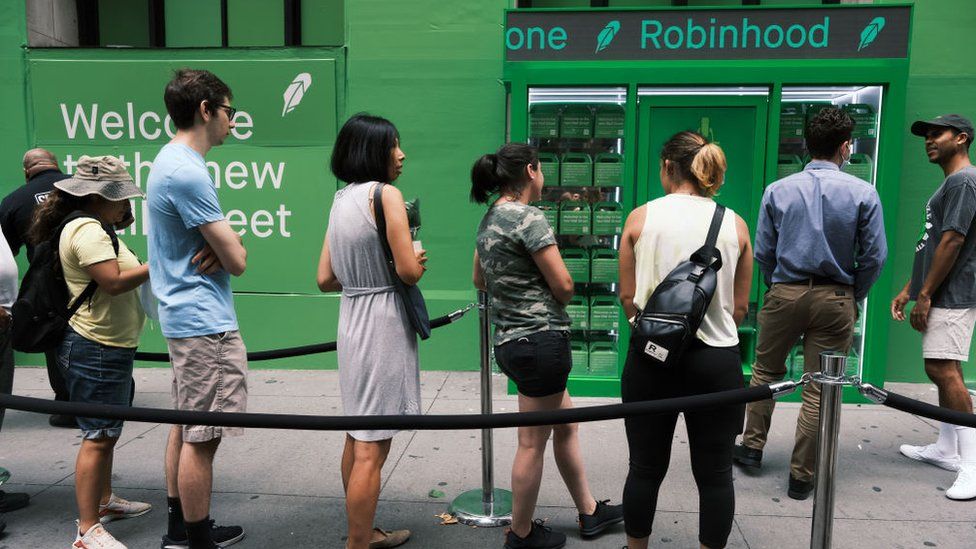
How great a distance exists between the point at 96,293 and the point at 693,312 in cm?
261

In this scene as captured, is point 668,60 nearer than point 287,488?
No

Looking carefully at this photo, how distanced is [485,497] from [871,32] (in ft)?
14.4

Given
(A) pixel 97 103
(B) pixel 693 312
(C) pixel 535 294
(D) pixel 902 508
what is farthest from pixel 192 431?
(A) pixel 97 103

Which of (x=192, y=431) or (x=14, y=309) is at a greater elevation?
(x=14, y=309)

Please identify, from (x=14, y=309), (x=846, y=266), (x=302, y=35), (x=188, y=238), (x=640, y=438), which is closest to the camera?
(x=640, y=438)

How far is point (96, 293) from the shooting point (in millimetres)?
3061

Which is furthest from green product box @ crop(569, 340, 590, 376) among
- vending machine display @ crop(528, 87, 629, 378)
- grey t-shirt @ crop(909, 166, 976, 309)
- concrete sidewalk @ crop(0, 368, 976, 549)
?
grey t-shirt @ crop(909, 166, 976, 309)

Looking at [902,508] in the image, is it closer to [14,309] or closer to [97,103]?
[14,309]

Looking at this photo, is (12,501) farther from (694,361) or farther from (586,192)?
(586,192)

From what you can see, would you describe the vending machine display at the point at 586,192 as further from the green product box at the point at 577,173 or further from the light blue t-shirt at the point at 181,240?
the light blue t-shirt at the point at 181,240

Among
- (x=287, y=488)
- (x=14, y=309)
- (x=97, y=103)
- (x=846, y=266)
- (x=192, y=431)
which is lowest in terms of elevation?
(x=287, y=488)

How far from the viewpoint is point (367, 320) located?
106 inches

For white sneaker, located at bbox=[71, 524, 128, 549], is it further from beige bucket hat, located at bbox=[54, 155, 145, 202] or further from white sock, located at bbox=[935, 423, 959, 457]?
white sock, located at bbox=[935, 423, 959, 457]

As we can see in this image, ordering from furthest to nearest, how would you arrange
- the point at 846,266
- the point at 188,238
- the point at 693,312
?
the point at 846,266
the point at 188,238
the point at 693,312
